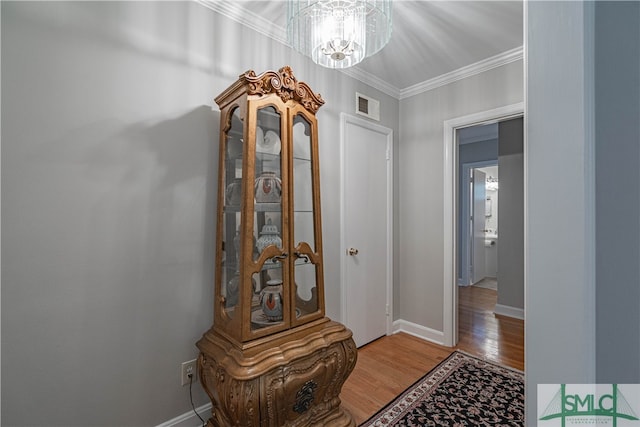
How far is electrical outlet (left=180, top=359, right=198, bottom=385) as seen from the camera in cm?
163

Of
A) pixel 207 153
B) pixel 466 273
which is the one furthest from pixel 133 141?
pixel 466 273

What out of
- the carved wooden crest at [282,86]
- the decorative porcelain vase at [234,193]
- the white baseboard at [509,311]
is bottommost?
the white baseboard at [509,311]

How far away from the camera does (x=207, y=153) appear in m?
1.74

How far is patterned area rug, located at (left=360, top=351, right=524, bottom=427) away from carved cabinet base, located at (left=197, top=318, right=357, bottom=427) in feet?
1.24

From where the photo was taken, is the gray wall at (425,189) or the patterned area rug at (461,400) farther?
the gray wall at (425,189)

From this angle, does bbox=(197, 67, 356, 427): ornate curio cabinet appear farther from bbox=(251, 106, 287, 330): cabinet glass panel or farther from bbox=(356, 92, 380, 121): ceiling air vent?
bbox=(356, 92, 380, 121): ceiling air vent

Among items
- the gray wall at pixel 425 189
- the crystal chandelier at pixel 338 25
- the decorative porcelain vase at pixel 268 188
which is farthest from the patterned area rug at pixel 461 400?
the crystal chandelier at pixel 338 25

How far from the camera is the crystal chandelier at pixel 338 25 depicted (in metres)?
1.25

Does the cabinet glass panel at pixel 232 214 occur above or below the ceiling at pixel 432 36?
below

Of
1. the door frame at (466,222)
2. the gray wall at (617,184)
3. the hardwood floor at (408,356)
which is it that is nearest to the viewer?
the gray wall at (617,184)

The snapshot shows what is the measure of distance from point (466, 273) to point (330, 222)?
4.06 metres

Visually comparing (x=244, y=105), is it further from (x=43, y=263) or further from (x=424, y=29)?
(x=424, y=29)

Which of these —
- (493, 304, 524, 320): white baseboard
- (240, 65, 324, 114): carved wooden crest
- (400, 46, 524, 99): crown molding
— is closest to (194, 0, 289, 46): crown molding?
(240, 65, 324, 114): carved wooden crest

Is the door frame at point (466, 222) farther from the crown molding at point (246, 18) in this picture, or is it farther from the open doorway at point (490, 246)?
the crown molding at point (246, 18)
